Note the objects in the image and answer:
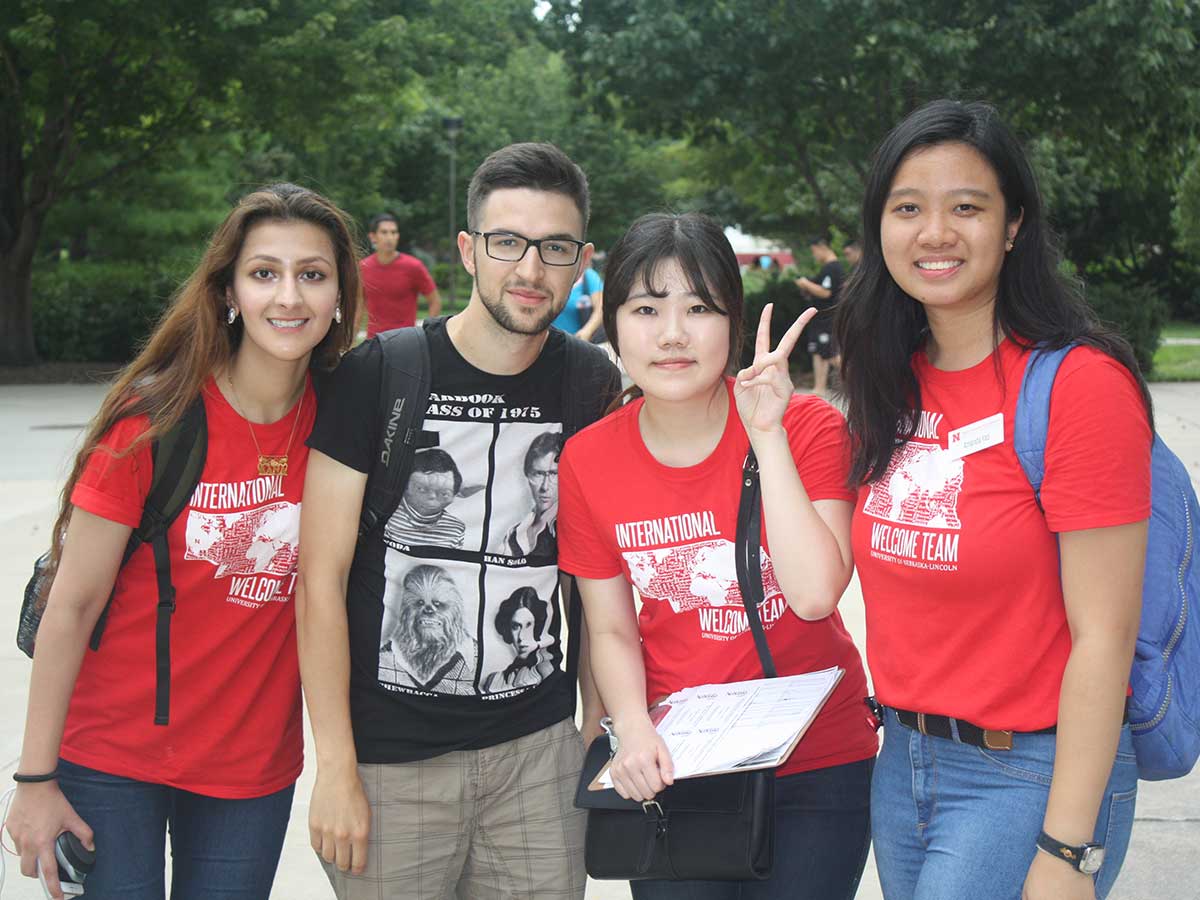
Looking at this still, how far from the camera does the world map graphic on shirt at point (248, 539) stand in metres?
2.54

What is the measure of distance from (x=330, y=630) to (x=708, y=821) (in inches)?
33.6

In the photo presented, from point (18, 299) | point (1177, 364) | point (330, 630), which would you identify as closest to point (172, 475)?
point (330, 630)

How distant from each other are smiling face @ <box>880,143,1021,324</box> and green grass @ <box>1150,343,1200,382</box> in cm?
1798

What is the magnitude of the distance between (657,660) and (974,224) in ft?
3.54

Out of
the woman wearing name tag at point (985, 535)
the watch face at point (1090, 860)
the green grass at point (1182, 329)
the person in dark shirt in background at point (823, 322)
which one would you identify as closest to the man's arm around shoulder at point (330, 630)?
the woman wearing name tag at point (985, 535)

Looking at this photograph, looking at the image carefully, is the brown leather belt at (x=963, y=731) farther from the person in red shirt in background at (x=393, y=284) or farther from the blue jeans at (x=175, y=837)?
the person in red shirt in background at (x=393, y=284)

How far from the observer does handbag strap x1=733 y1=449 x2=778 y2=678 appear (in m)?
2.47

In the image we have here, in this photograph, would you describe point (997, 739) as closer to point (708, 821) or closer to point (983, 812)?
point (983, 812)

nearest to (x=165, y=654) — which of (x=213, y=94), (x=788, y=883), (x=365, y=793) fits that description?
Result: (x=365, y=793)

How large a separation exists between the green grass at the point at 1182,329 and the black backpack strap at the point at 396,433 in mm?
31490

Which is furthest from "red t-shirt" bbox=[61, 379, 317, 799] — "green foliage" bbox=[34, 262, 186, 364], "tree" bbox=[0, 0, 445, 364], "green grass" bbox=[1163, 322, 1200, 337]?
"green grass" bbox=[1163, 322, 1200, 337]

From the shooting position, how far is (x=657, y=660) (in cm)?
260

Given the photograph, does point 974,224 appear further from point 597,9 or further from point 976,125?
point 597,9

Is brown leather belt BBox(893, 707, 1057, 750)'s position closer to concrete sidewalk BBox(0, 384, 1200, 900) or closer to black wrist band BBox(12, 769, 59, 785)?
concrete sidewalk BBox(0, 384, 1200, 900)
